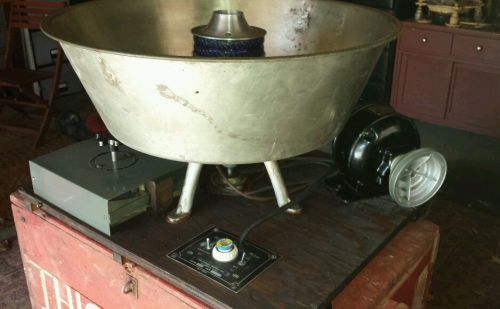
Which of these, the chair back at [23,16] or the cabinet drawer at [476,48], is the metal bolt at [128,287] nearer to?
the cabinet drawer at [476,48]

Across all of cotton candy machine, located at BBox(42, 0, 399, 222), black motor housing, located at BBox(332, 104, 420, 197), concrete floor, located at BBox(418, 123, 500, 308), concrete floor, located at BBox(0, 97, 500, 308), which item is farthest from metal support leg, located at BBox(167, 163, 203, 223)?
concrete floor, located at BBox(418, 123, 500, 308)

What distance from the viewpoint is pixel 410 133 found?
3.65ft

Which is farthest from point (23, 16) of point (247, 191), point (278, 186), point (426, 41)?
point (278, 186)

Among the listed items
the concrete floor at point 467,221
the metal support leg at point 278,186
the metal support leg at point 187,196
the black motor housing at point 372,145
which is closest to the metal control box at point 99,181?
the metal support leg at point 187,196

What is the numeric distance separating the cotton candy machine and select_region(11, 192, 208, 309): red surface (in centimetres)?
17

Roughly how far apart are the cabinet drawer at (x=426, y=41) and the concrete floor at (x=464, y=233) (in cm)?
51

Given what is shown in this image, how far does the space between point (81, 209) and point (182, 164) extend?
0.75ft

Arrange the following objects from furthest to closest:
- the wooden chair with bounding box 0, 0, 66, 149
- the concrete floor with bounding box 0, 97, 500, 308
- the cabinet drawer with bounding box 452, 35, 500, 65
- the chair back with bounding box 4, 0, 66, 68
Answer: the chair back with bounding box 4, 0, 66, 68
the wooden chair with bounding box 0, 0, 66, 149
the cabinet drawer with bounding box 452, 35, 500, 65
the concrete floor with bounding box 0, 97, 500, 308

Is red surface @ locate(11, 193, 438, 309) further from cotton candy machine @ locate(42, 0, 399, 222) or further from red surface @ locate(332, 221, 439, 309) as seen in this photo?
cotton candy machine @ locate(42, 0, 399, 222)

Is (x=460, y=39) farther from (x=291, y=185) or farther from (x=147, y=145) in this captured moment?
(x=147, y=145)

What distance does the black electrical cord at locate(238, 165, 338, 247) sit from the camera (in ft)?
3.27

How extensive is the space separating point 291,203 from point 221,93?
0.44 metres

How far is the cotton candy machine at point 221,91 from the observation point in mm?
718

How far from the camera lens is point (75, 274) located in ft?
3.82
